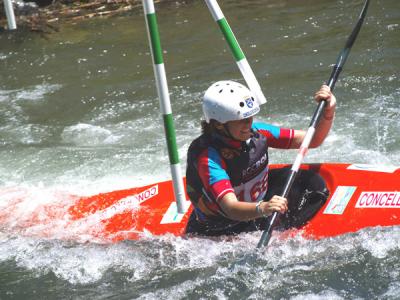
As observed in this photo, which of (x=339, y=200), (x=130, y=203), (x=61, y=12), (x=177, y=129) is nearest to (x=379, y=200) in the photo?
(x=339, y=200)

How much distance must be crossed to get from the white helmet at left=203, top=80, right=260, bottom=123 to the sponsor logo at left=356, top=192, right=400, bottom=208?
98cm

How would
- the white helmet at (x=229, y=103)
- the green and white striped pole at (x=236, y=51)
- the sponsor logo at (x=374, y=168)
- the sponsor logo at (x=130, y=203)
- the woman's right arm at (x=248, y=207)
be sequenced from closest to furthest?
the woman's right arm at (x=248, y=207) → the white helmet at (x=229, y=103) → the green and white striped pole at (x=236, y=51) → the sponsor logo at (x=374, y=168) → the sponsor logo at (x=130, y=203)

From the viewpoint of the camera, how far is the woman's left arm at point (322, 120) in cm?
462

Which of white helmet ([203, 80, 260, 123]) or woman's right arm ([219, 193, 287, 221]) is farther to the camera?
white helmet ([203, 80, 260, 123])

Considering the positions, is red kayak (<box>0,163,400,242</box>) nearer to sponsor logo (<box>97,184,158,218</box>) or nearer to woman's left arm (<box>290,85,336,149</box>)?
sponsor logo (<box>97,184,158,218</box>)

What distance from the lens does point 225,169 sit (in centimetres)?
436

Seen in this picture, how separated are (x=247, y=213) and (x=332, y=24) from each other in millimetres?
6969

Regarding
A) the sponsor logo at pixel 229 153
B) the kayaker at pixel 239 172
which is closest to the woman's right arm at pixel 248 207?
the kayaker at pixel 239 172

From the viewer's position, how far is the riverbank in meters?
12.2

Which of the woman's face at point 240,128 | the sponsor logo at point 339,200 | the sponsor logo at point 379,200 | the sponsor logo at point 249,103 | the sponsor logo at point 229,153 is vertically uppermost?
the sponsor logo at point 249,103

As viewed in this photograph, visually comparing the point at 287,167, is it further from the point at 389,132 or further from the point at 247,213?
the point at 389,132

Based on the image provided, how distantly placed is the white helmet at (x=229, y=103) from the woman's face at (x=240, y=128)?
0.04 m

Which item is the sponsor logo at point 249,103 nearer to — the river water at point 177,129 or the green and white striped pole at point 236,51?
the green and white striped pole at point 236,51

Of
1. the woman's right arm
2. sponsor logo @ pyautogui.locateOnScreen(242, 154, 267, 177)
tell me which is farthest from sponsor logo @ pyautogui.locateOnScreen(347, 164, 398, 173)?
the woman's right arm
